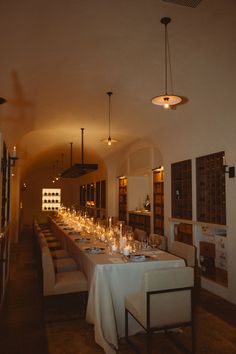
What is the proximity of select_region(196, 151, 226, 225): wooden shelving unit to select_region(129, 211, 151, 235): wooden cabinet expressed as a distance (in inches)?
106

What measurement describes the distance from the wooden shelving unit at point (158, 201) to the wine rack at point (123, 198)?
2.29 metres

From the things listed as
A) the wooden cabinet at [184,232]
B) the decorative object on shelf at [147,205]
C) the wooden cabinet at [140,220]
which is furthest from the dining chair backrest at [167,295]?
the decorative object on shelf at [147,205]

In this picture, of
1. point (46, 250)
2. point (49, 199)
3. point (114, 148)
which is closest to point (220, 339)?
point (46, 250)

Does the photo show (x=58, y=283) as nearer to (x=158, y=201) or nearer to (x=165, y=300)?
(x=165, y=300)

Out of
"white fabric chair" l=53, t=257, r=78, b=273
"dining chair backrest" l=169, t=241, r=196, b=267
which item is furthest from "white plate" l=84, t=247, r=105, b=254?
"dining chair backrest" l=169, t=241, r=196, b=267

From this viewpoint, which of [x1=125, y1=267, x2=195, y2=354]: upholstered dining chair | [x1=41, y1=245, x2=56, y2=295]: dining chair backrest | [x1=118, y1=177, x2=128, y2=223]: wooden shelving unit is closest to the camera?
[x1=125, y1=267, x2=195, y2=354]: upholstered dining chair

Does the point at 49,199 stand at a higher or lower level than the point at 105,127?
lower

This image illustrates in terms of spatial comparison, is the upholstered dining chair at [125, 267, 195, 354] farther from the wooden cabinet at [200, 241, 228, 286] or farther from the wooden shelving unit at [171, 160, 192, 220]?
the wooden shelving unit at [171, 160, 192, 220]

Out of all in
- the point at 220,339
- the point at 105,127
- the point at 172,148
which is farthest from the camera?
the point at 105,127

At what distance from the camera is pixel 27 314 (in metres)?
4.02

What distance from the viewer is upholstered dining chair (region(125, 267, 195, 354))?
8.79 ft

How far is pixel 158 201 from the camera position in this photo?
7.46 meters

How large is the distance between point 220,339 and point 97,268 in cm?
156

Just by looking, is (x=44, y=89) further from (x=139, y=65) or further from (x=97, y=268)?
(x=97, y=268)
